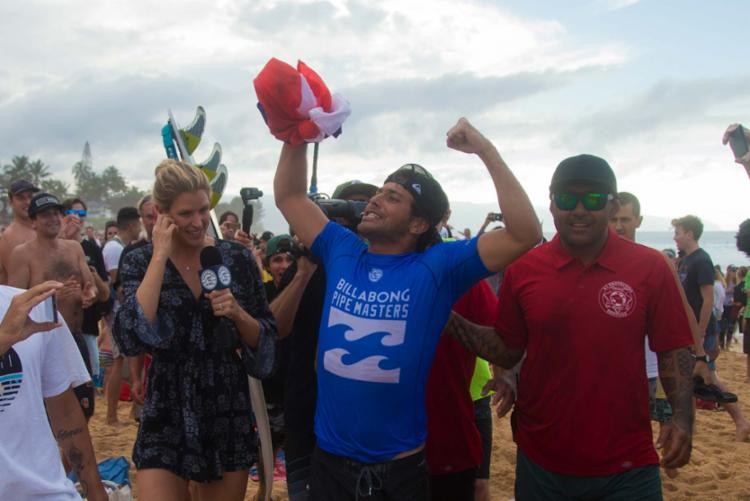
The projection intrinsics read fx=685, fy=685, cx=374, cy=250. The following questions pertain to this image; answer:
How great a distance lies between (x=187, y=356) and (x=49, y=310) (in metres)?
0.88

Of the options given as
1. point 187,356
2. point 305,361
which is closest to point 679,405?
point 305,361

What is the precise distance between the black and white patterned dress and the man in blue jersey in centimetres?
44

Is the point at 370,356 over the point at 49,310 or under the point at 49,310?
under

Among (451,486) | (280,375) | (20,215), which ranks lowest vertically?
(451,486)

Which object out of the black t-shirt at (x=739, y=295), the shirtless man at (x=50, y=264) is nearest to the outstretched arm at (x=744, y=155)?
the shirtless man at (x=50, y=264)

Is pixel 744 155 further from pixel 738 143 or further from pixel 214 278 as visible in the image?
pixel 214 278

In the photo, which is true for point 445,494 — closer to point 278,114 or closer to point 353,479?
point 353,479

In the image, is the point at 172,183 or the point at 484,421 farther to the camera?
the point at 484,421

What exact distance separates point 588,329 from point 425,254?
2.38 ft

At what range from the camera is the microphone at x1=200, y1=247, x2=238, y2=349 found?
2848mm

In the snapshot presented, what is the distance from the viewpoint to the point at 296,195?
10.5 feet

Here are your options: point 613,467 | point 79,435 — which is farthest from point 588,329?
point 79,435

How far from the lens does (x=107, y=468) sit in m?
4.90

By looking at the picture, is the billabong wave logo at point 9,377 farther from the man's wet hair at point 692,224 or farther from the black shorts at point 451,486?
the man's wet hair at point 692,224
